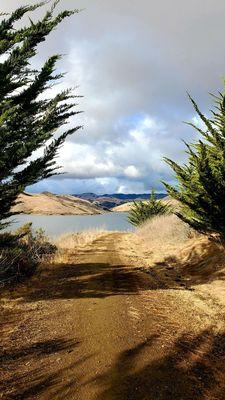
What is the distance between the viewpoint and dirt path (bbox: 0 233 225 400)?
17.2ft

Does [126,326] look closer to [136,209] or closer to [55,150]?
[55,150]

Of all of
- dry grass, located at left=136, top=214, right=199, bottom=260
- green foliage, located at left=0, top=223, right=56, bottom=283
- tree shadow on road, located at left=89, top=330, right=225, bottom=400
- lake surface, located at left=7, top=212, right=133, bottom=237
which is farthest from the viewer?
lake surface, located at left=7, top=212, right=133, bottom=237

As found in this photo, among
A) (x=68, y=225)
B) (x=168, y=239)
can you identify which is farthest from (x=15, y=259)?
(x=68, y=225)

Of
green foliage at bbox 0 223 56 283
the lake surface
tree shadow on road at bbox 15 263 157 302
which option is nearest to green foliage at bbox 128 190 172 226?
the lake surface

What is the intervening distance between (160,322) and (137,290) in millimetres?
3061

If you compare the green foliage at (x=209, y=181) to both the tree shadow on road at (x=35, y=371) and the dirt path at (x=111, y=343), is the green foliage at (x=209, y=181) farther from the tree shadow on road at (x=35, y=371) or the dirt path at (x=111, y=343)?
the tree shadow on road at (x=35, y=371)

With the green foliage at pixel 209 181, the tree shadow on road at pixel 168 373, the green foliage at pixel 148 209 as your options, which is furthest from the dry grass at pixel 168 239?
the green foliage at pixel 148 209

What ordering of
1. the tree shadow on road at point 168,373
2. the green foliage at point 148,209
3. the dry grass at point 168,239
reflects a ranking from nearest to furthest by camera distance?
the tree shadow on road at point 168,373 → the dry grass at point 168,239 → the green foliage at point 148,209

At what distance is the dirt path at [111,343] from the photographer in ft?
17.2

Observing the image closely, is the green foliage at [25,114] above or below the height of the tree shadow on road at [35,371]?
above

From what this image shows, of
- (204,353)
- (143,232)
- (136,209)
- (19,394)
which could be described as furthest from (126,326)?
(136,209)

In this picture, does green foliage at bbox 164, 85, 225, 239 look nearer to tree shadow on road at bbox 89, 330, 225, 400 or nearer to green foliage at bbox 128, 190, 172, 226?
tree shadow on road at bbox 89, 330, 225, 400

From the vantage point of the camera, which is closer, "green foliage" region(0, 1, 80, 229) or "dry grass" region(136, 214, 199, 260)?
"green foliage" region(0, 1, 80, 229)

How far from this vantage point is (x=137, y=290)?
36.8ft
